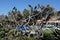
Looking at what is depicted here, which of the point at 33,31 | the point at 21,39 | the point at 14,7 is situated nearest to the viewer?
the point at 21,39

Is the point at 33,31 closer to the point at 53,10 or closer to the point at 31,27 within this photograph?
the point at 31,27

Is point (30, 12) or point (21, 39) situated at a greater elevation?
point (30, 12)

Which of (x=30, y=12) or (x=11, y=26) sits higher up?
(x=30, y=12)

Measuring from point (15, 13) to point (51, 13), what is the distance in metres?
4.01

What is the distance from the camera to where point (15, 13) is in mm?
21219

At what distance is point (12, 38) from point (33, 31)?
2.78 metres

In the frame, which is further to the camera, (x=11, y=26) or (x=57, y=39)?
(x=11, y=26)

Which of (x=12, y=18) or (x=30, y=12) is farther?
(x=12, y=18)

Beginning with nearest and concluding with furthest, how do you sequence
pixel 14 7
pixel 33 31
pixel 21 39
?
1. pixel 21 39
2. pixel 33 31
3. pixel 14 7

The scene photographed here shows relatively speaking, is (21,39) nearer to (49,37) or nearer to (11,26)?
(49,37)

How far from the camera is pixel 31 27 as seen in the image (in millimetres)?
20344

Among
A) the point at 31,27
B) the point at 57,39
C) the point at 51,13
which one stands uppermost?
the point at 51,13

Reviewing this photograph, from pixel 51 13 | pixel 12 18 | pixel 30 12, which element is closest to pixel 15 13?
pixel 12 18

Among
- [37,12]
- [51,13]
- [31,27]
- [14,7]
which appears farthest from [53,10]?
[14,7]
